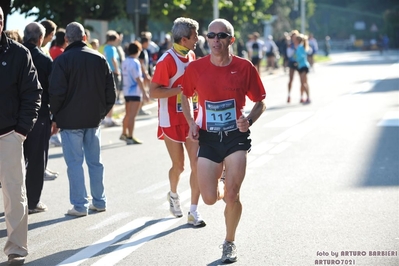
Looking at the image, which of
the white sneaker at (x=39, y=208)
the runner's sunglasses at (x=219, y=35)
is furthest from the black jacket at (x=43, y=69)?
the runner's sunglasses at (x=219, y=35)

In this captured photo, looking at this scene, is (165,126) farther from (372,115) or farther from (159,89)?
(372,115)

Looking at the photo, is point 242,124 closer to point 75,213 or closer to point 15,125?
point 15,125

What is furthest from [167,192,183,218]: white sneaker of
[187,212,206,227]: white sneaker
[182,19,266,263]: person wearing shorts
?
[182,19,266,263]: person wearing shorts

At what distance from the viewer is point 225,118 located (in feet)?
23.3

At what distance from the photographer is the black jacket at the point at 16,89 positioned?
7.07 m

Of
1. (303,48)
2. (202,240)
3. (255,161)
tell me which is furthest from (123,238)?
(303,48)

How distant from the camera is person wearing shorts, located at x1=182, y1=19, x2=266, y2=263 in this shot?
7023 millimetres

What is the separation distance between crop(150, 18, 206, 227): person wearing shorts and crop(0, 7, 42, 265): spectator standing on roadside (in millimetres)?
1572

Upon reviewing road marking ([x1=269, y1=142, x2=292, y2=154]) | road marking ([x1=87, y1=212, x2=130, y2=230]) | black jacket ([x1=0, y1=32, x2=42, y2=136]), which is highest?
black jacket ([x1=0, y1=32, x2=42, y2=136])

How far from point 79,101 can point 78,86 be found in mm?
142

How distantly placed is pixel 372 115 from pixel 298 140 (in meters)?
4.52

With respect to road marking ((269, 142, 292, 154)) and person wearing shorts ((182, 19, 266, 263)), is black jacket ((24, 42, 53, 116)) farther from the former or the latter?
road marking ((269, 142, 292, 154))

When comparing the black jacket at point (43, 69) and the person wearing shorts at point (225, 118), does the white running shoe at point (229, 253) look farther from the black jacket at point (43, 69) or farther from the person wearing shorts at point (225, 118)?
the black jacket at point (43, 69)

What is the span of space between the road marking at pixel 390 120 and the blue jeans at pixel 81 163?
9002 mm
